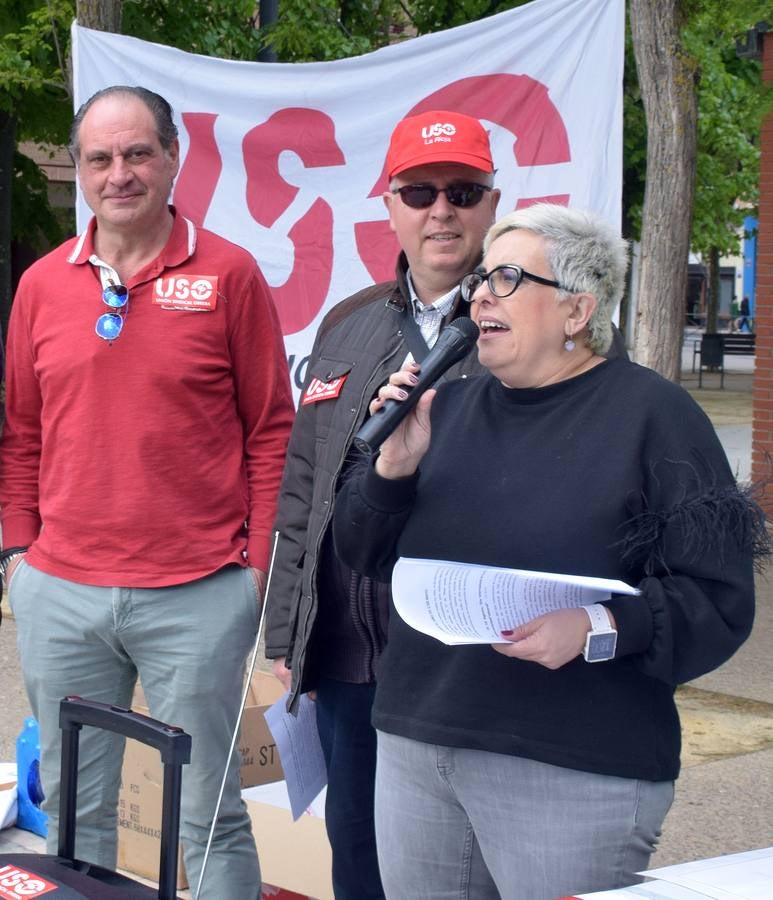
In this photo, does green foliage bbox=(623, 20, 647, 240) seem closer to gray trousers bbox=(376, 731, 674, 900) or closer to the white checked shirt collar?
the white checked shirt collar

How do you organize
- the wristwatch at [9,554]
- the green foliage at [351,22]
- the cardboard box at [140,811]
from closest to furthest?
the wristwatch at [9,554]
the cardboard box at [140,811]
the green foliage at [351,22]

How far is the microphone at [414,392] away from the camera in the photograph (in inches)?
88.4

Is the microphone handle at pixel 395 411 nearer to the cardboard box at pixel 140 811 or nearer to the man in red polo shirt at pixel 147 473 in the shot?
the man in red polo shirt at pixel 147 473

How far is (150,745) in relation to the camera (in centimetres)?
227

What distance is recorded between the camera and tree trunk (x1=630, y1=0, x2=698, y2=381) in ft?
18.0

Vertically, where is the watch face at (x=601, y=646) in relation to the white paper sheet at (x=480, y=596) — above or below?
below

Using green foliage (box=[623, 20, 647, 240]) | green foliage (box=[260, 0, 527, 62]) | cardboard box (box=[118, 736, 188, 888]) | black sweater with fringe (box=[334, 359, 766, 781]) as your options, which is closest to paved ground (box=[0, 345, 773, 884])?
cardboard box (box=[118, 736, 188, 888])

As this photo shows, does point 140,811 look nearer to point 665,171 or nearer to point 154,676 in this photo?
point 154,676

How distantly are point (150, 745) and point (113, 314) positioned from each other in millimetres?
1186

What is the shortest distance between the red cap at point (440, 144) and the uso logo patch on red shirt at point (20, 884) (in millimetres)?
1639

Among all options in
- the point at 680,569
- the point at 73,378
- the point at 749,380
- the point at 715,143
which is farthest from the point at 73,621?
the point at 749,380

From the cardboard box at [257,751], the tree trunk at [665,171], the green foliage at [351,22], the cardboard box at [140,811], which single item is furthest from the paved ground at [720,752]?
the green foliage at [351,22]

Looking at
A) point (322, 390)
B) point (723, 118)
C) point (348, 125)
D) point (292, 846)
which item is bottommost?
point (292, 846)

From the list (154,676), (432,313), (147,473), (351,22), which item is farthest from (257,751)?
(351,22)
